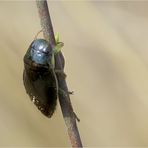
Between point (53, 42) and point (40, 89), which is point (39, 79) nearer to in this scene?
point (40, 89)

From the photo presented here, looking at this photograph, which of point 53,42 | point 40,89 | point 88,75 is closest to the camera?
point 53,42

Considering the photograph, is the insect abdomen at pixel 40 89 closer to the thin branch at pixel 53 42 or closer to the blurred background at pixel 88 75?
the thin branch at pixel 53 42

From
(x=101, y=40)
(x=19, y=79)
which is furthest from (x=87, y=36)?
(x=19, y=79)

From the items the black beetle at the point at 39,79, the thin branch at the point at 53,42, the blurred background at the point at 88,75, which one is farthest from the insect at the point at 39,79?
the blurred background at the point at 88,75

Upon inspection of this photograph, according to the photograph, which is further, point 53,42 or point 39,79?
point 39,79

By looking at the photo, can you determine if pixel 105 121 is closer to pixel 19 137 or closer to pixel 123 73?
pixel 123 73

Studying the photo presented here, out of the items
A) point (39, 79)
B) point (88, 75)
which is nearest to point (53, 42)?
point (39, 79)

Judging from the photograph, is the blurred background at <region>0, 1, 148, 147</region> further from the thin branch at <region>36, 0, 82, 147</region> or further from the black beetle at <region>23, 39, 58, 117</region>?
the thin branch at <region>36, 0, 82, 147</region>
